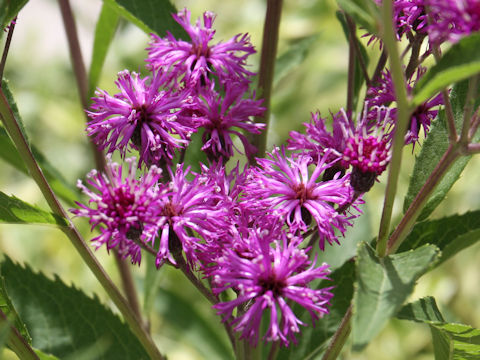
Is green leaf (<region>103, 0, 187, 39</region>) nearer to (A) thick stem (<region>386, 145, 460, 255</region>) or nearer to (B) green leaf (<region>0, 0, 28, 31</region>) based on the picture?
(B) green leaf (<region>0, 0, 28, 31</region>)

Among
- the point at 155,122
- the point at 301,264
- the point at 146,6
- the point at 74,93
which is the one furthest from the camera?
the point at 74,93

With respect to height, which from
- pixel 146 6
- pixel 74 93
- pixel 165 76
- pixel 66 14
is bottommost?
pixel 165 76

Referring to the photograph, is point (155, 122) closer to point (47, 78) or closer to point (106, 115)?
point (106, 115)

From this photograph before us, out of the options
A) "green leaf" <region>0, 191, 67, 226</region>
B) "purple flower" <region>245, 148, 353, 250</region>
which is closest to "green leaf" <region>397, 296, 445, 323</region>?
"purple flower" <region>245, 148, 353, 250</region>

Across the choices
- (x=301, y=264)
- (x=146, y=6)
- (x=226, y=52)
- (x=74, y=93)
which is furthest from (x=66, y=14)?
(x=74, y=93)

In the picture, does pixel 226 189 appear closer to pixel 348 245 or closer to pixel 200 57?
pixel 200 57

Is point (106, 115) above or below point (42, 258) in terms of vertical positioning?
below

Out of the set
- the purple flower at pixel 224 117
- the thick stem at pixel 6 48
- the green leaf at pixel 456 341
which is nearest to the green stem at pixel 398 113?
the green leaf at pixel 456 341
